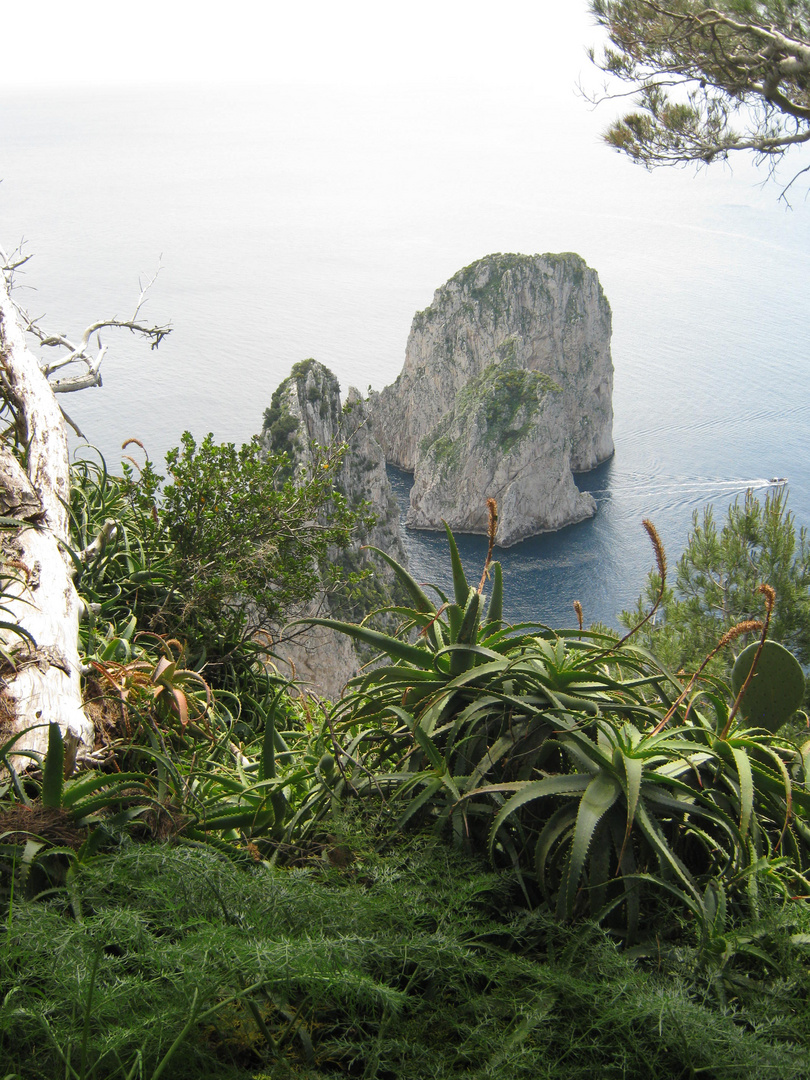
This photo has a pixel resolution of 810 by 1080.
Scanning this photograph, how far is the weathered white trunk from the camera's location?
2.17 m

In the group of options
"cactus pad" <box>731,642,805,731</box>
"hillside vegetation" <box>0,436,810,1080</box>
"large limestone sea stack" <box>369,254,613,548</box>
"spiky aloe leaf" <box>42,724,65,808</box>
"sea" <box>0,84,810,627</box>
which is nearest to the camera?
Answer: "hillside vegetation" <box>0,436,810,1080</box>

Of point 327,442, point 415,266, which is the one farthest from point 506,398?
point 415,266

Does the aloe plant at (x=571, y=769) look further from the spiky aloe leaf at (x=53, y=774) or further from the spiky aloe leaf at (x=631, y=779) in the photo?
the spiky aloe leaf at (x=53, y=774)

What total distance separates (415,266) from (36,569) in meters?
120

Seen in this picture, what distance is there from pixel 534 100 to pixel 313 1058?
214 meters

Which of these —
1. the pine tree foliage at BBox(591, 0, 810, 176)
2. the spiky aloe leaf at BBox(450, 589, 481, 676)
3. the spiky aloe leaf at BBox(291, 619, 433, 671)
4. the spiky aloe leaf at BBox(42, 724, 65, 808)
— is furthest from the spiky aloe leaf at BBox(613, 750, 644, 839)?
the pine tree foliage at BBox(591, 0, 810, 176)

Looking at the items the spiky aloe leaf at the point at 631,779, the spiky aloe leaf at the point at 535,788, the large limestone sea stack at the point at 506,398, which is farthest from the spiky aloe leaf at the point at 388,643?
the large limestone sea stack at the point at 506,398

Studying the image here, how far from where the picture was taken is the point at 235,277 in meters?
105

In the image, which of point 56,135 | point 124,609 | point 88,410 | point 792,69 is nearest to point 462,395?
point 88,410

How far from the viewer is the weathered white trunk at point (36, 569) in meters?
2.17

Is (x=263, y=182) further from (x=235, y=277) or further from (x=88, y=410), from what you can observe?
(x=88, y=410)

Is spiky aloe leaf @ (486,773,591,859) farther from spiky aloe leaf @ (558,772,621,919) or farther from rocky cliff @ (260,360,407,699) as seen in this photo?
rocky cliff @ (260,360,407,699)

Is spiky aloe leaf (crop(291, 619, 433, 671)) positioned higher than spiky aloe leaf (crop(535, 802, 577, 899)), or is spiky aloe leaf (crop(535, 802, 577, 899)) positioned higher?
spiky aloe leaf (crop(291, 619, 433, 671))

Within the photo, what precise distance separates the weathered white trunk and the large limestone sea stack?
5757cm
